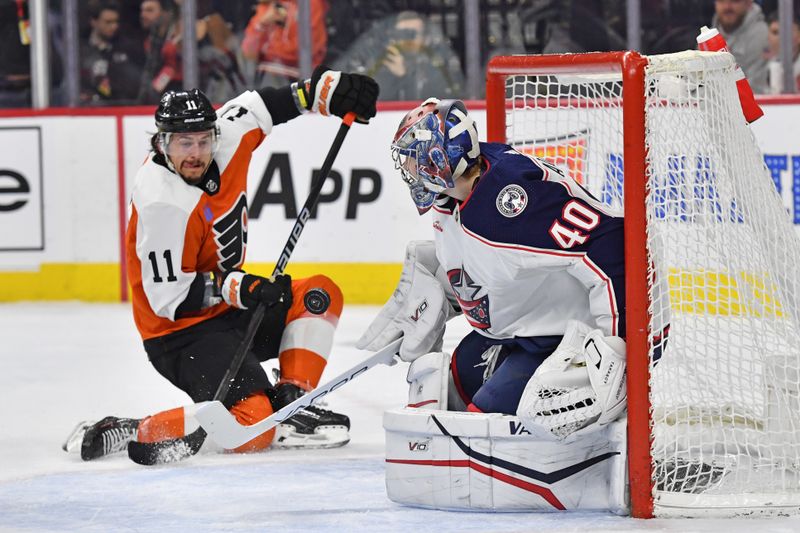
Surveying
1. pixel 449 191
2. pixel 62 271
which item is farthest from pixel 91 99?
pixel 449 191

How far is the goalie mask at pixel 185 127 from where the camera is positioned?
3.50 meters

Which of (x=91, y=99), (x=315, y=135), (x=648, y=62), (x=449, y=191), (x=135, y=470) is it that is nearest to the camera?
(x=648, y=62)

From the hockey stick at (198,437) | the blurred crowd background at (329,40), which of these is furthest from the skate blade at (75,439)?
the blurred crowd background at (329,40)

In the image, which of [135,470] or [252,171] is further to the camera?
[252,171]

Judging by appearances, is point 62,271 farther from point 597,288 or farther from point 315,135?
point 597,288

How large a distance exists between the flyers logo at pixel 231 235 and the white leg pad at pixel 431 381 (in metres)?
0.89

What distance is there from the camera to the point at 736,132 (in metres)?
2.90

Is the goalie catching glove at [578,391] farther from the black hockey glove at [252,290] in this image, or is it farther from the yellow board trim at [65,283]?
the yellow board trim at [65,283]

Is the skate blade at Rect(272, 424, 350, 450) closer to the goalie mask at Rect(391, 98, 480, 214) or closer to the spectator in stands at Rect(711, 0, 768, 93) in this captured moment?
the goalie mask at Rect(391, 98, 480, 214)

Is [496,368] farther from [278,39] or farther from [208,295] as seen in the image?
[278,39]

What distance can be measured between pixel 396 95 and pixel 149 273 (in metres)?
2.64

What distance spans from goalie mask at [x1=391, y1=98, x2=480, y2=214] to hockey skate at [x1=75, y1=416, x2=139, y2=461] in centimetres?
106

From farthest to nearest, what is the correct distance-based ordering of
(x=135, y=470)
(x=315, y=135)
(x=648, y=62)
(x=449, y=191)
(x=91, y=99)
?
(x=91, y=99) < (x=315, y=135) < (x=135, y=470) < (x=449, y=191) < (x=648, y=62)

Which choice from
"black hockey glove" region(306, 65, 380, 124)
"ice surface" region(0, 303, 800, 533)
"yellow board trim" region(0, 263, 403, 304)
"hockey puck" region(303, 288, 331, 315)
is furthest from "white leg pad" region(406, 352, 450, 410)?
"yellow board trim" region(0, 263, 403, 304)
